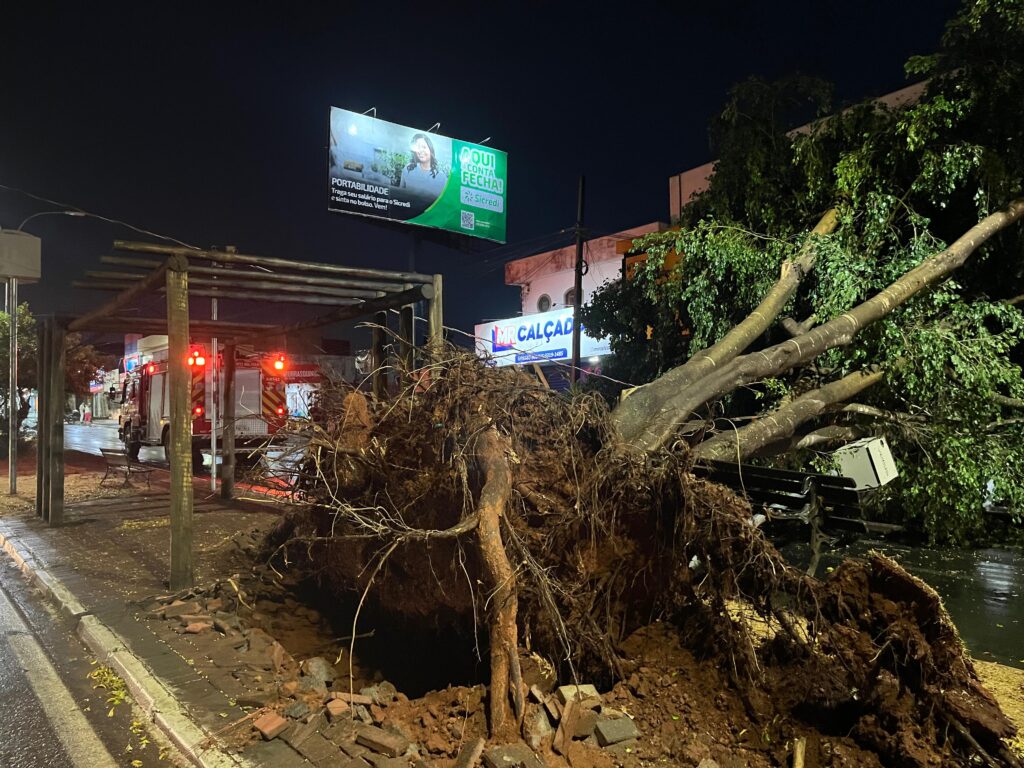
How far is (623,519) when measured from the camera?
4.25m

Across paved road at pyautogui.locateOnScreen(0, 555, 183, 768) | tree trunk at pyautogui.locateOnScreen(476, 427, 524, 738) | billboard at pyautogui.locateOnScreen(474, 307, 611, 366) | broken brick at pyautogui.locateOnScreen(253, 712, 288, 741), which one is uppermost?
billboard at pyautogui.locateOnScreen(474, 307, 611, 366)

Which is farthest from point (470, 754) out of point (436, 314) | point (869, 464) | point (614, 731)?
point (869, 464)

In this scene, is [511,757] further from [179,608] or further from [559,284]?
[559,284]

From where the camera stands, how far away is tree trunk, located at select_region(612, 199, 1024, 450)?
5.05 metres

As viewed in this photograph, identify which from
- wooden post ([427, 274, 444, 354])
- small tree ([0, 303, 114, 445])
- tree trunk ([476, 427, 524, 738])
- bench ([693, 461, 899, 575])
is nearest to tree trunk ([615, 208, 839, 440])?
bench ([693, 461, 899, 575])

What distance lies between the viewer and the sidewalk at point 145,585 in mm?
3740

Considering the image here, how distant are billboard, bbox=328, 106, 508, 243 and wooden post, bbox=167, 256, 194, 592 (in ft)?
60.5

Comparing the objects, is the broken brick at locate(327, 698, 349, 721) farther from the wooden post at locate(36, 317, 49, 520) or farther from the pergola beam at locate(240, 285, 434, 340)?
the wooden post at locate(36, 317, 49, 520)

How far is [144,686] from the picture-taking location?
414cm

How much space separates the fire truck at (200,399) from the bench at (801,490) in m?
9.98

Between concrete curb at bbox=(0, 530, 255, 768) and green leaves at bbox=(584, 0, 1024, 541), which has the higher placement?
green leaves at bbox=(584, 0, 1024, 541)

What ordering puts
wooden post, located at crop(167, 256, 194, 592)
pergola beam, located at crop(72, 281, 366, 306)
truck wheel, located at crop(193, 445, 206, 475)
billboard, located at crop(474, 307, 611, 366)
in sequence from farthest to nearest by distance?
billboard, located at crop(474, 307, 611, 366) → truck wheel, located at crop(193, 445, 206, 475) → pergola beam, located at crop(72, 281, 366, 306) → wooden post, located at crop(167, 256, 194, 592)

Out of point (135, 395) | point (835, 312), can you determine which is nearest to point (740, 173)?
point (835, 312)

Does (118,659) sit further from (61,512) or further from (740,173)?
(740,173)
